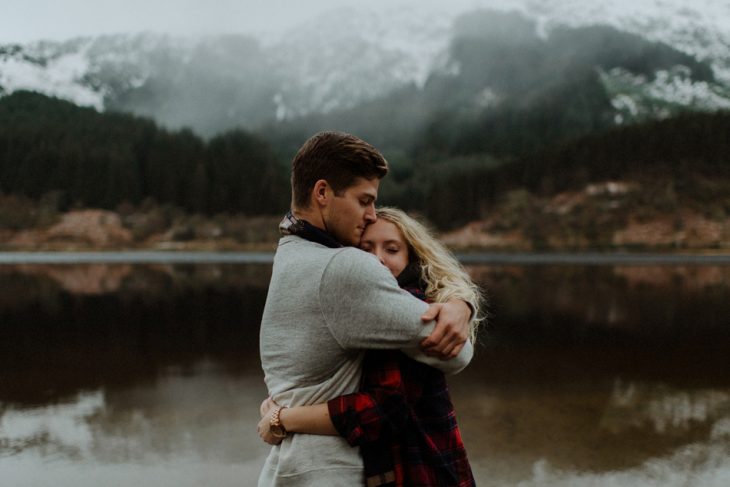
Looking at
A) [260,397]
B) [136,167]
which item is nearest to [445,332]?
[260,397]

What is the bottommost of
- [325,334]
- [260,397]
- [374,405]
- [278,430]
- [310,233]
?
[260,397]

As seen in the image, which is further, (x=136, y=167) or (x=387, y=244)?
(x=136, y=167)

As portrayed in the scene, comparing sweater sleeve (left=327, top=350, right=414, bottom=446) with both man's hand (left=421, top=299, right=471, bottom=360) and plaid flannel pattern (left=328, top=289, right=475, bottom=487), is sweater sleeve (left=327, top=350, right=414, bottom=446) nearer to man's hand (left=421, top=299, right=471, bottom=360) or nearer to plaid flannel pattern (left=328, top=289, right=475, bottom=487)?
plaid flannel pattern (left=328, top=289, right=475, bottom=487)

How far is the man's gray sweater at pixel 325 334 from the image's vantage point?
6.89ft

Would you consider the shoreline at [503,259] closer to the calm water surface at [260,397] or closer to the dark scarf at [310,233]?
the calm water surface at [260,397]

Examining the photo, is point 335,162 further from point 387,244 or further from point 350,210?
point 387,244

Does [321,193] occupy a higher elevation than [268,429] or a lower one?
higher

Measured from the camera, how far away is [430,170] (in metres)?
185

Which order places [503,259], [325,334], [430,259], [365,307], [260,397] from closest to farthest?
[365,307], [325,334], [430,259], [260,397], [503,259]

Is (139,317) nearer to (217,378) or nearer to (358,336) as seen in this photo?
(217,378)

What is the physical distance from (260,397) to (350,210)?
36.5ft

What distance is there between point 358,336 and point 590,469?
25.4 ft

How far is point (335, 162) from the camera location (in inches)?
90.4

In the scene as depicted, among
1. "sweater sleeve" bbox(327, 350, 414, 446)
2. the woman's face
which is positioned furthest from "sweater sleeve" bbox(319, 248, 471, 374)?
the woman's face
